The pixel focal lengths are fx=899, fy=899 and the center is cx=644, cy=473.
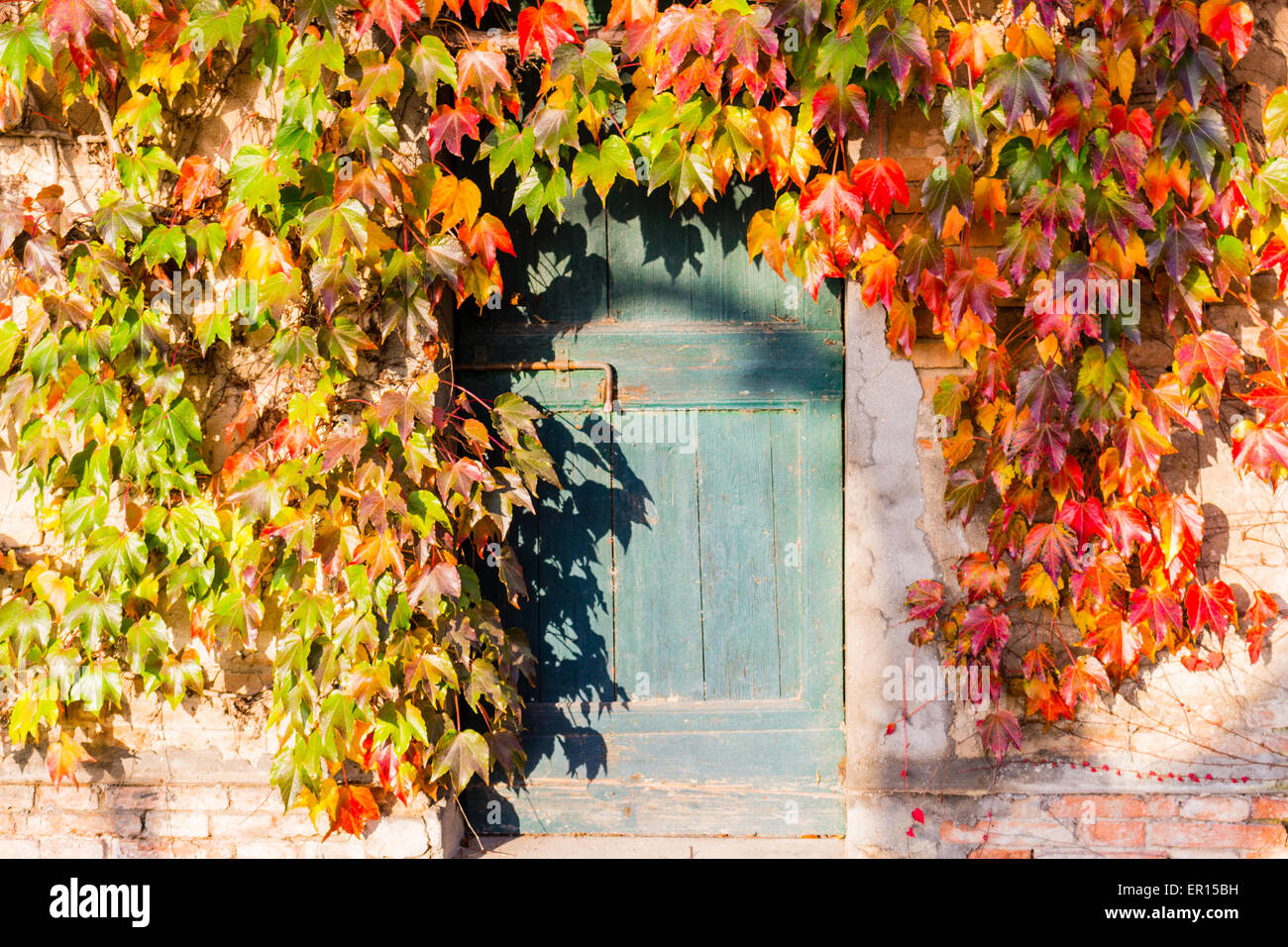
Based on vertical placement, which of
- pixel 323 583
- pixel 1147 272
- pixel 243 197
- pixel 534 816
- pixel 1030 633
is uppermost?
pixel 243 197

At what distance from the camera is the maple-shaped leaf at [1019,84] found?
79.9 inches

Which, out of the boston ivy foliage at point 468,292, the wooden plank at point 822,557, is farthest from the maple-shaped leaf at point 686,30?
the wooden plank at point 822,557

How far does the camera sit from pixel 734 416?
99.4 inches

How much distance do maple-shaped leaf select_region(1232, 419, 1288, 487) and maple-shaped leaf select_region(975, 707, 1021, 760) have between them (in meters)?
0.85

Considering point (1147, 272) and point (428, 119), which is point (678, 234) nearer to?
point (428, 119)

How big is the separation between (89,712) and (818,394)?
2179 millimetres

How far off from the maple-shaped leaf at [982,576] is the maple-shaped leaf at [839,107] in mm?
1114

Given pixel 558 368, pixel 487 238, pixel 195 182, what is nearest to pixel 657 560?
pixel 558 368

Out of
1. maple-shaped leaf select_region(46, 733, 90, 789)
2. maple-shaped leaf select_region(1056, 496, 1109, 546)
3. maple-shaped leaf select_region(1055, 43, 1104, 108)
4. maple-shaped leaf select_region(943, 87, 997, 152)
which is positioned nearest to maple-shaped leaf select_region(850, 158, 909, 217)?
maple-shaped leaf select_region(943, 87, 997, 152)

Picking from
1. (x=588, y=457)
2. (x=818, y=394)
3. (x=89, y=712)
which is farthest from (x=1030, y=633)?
(x=89, y=712)

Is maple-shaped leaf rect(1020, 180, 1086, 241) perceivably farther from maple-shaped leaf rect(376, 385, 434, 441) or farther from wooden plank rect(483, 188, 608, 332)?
maple-shaped leaf rect(376, 385, 434, 441)

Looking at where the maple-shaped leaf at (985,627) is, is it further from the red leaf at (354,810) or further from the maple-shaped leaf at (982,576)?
the red leaf at (354,810)

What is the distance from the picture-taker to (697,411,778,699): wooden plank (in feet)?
8.30

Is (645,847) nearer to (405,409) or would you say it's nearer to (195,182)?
(405,409)
